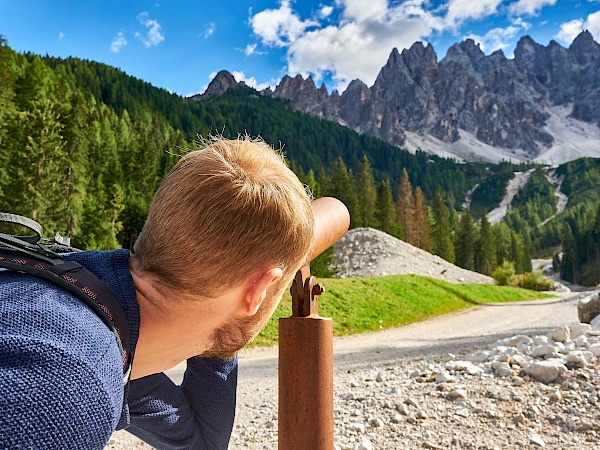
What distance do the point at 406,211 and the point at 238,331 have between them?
69903mm

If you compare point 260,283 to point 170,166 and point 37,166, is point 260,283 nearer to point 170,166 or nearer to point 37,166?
→ point 37,166

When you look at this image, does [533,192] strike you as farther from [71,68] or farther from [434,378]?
[434,378]

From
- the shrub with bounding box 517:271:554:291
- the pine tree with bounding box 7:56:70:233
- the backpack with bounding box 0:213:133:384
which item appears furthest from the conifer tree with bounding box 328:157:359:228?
the backpack with bounding box 0:213:133:384

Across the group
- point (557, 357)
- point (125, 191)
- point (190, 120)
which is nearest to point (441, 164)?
point (190, 120)

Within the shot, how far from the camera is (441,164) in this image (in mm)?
195500

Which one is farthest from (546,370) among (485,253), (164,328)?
(485,253)

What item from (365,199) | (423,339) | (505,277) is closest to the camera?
(423,339)

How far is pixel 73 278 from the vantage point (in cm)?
106

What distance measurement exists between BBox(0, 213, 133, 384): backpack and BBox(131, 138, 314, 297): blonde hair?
16 cm

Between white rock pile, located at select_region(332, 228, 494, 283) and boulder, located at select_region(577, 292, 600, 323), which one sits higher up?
white rock pile, located at select_region(332, 228, 494, 283)

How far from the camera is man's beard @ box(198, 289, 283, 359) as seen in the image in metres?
1.38

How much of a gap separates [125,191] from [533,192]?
542 feet

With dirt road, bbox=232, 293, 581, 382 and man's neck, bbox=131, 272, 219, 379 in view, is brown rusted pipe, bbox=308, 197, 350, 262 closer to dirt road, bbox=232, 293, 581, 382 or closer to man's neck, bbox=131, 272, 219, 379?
man's neck, bbox=131, 272, 219, 379

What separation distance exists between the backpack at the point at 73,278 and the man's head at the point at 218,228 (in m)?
0.16
